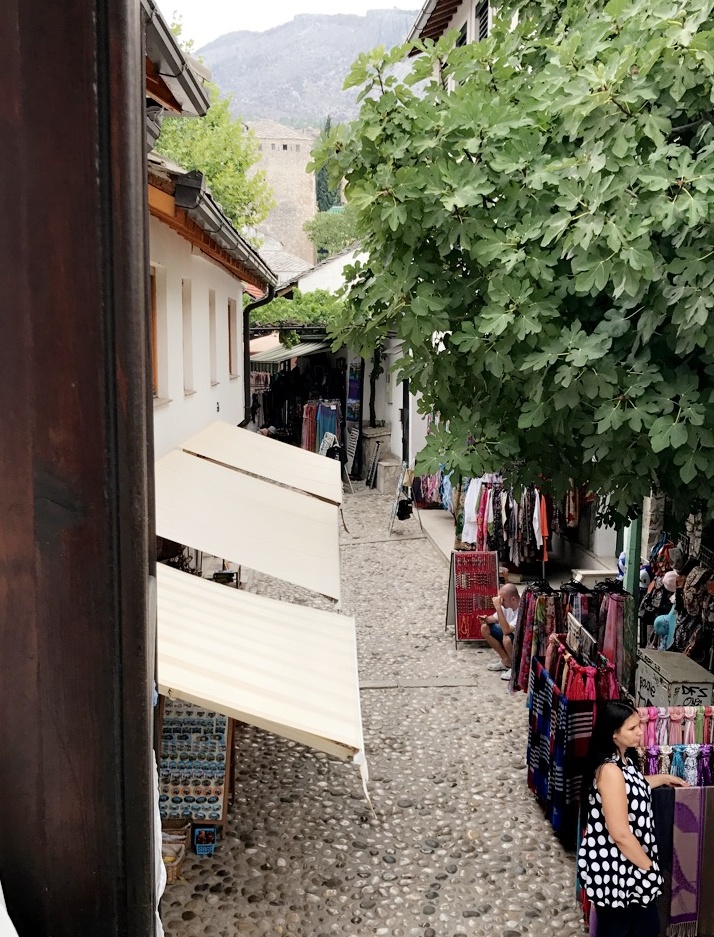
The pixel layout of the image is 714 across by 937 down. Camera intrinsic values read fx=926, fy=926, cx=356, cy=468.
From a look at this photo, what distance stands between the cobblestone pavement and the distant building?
305ft

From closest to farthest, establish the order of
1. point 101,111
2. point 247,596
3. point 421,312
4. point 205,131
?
1. point 101,111
2. point 421,312
3. point 247,596
4. point 205,131

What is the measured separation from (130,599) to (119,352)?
0.27 metres

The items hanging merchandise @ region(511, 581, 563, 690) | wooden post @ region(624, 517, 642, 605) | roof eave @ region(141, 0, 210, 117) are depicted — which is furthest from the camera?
hanging merchandise @ region(511, 581, 563, 690)

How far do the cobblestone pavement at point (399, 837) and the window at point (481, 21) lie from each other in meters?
11.4

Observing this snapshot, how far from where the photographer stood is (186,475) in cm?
822

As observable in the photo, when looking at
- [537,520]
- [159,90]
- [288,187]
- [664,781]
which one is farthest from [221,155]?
[288,187]

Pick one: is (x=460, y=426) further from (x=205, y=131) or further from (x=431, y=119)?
(x=205, y=131)

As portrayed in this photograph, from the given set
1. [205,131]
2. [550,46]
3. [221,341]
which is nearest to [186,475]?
[550,46]

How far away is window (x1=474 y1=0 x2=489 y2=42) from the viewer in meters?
15.7

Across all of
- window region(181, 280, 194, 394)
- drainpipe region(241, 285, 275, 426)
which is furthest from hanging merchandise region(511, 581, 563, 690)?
drainpipe region(241, 285, 275, 426)

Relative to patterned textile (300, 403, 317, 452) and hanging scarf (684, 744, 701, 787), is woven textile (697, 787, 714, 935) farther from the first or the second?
patterned textile (300, 403, 317, 452)

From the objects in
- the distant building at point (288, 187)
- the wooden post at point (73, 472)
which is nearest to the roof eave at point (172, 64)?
the wooden post at point (73, 472)

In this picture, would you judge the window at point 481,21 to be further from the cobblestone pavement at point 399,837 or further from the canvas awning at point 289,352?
the cobblestone pavement at point 399,837

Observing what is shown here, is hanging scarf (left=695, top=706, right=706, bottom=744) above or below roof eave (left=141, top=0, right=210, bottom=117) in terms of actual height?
below
